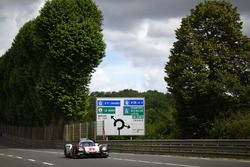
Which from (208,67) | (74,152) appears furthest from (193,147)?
(208,67)

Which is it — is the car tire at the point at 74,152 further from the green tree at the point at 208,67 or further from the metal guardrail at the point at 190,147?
the green tree at the point at 208,67

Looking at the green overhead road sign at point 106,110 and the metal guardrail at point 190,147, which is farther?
the green overhead road sign at point 106,110

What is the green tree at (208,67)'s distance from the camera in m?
47.1

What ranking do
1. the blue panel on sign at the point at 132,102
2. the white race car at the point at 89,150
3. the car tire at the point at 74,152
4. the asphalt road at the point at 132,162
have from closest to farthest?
the asphalt road at the point at 132,162
the white race car at the point at 89,150
the car tire at the point at 74,152
the blue panel on sign at the point at 132,102

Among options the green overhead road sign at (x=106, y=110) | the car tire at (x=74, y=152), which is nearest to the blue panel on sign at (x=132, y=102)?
the green overhead road sign at (x=106, y=110)

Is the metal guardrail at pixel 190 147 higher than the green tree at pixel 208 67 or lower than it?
lower

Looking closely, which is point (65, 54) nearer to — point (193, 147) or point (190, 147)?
point (190, 147)

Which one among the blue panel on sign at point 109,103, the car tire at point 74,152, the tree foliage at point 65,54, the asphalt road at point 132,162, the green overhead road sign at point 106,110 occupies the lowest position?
the asphalt road at point 132,162

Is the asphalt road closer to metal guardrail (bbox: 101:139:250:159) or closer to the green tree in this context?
metal guardrail (bbox: 101:139:250:159)

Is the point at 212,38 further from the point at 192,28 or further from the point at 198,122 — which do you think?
the point at 198,122

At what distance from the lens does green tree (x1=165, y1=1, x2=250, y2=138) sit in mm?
47062

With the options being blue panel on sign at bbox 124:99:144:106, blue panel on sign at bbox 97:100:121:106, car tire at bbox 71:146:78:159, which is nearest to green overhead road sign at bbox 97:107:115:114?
blue panel on sign at bbox 97:100:121:106

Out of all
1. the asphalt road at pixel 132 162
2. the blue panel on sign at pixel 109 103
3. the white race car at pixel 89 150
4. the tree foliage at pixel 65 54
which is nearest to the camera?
the asphalt road at pixel 132 162

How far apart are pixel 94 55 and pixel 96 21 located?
15.6ft
